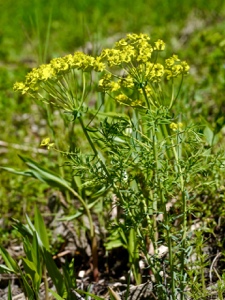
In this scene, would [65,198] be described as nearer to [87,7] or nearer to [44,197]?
[44,197]

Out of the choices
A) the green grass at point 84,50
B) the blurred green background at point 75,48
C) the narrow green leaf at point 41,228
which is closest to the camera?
the narrow green leaf at point 41,228

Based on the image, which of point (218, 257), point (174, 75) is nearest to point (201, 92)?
point (218, 257)

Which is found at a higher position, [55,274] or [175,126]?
[175,126]

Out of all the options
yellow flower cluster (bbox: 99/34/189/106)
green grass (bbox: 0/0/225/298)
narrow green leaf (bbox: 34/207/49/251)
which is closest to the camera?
yellow flower cluster (bbox: 99/34/189/106)

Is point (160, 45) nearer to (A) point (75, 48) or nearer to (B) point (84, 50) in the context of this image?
(B) point (84, 50)

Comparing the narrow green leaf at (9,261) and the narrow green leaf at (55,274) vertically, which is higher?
the narrow green leaf at (9,261)

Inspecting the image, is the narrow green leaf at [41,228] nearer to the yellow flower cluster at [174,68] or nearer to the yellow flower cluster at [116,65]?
the yellow flower cluster at [116,65]

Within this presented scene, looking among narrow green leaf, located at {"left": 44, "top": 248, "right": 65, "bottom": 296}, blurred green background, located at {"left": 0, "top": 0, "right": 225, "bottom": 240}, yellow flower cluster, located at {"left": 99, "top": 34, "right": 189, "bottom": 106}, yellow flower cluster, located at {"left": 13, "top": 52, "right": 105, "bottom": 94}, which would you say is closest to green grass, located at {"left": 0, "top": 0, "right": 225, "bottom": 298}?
blurred green background, located at {"left": 0, "top": 0, "right": 225, "bottom": 240}

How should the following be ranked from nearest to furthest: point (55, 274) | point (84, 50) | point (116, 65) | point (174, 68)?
point (116, 65) < point (174, 68) < point (55, 274) < point (84, 50)

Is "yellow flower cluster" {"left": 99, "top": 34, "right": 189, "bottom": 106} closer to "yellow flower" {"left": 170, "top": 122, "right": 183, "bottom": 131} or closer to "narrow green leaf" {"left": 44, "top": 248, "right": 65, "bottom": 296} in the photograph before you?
"yellow flower" {"left": 170, "top": 122, "right": 183, "bottom": 131}

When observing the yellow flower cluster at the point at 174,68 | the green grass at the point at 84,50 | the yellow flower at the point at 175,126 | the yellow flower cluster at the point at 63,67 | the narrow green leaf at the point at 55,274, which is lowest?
the narrow green leaf at the point at 55,274

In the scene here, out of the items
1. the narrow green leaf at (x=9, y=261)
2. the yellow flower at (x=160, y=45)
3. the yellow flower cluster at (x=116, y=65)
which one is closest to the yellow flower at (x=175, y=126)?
the yellow flower cluster at (x=116, y=65)

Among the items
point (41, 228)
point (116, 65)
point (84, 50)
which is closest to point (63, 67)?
point (116, 65)

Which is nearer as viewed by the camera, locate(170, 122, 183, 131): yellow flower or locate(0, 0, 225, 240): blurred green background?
locate(170, 122, 183, 131): yellow flower
